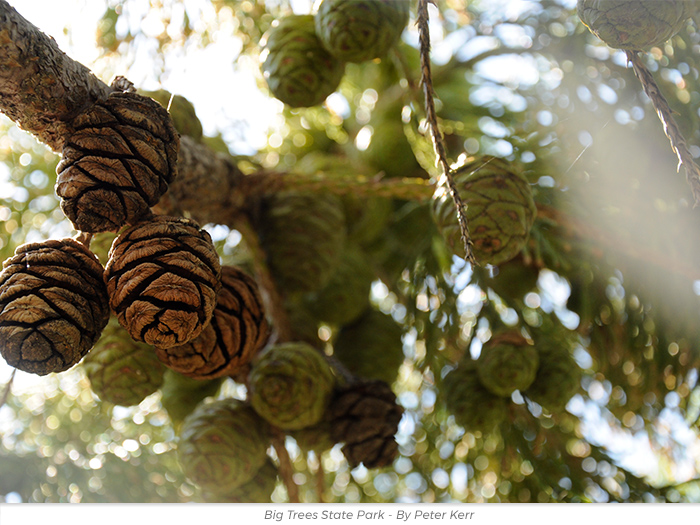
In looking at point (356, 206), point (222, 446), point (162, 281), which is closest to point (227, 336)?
point (162, 281)

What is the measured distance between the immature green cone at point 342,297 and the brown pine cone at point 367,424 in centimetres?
37

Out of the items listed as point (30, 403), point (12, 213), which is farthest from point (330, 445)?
point (30, 403)

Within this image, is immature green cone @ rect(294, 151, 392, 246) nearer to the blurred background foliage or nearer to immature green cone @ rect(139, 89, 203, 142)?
the blurred background foliage

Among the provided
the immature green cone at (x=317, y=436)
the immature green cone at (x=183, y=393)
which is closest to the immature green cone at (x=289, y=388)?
the immature green cone at (x=317, y=436)

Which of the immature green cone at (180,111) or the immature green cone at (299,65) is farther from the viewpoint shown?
the immature green cone at (299,65)

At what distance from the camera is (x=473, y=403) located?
1.25 meters

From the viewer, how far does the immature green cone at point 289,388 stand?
1051 mm

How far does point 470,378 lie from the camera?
4.20 feet

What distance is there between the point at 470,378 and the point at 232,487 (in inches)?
22.7

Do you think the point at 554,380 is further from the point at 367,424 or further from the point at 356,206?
the point at 356,206

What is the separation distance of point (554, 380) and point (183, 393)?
2.84ft

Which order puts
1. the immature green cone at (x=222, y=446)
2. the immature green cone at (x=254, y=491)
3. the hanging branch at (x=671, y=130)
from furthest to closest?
1. the immature green cone at (x=254, y=491)
2. the immature green cone at (x=222, y=446)
3. the hanging branch at (x=671, y=130)

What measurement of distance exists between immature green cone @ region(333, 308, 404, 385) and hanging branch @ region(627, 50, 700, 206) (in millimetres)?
954

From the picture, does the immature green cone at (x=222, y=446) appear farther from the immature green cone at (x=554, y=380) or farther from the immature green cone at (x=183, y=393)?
the immature green cone at (x=554, y=380)
